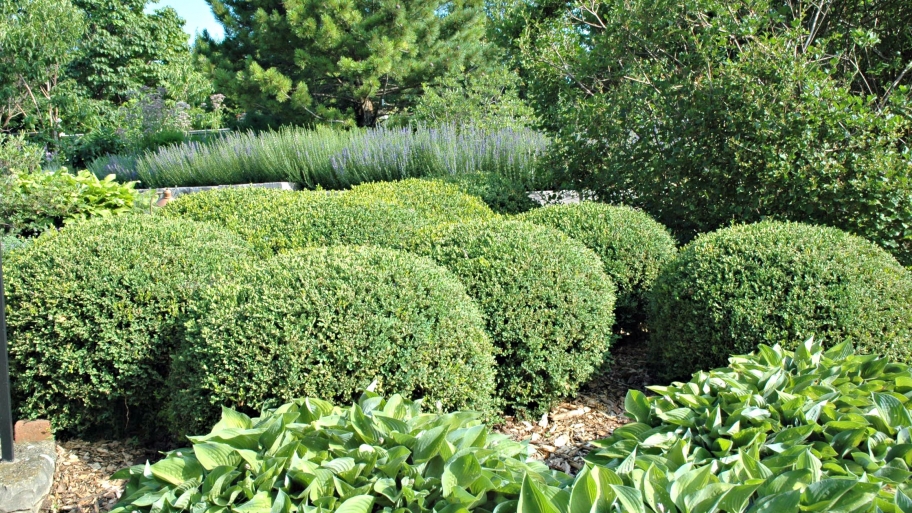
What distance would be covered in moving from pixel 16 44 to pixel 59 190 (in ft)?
47.5

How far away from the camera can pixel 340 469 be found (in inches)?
77.9

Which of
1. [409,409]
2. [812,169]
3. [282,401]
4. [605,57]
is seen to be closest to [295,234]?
[282,401]

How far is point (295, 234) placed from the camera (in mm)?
4582

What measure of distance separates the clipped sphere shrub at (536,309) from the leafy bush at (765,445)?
3.08 feet

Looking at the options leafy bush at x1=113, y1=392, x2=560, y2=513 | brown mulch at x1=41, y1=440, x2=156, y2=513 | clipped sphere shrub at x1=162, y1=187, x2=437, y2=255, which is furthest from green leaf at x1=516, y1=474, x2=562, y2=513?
clipped sphere shrub at x1=162, y1=187, x2=437, y2=255

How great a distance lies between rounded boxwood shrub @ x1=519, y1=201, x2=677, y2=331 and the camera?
455cm

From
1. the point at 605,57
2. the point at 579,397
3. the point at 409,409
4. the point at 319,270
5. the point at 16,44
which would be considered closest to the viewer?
the point at 409,409

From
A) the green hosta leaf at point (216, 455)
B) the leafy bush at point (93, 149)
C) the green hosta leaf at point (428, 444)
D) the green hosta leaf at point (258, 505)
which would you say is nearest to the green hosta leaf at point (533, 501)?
the green hosta leaf at point (428, 444)

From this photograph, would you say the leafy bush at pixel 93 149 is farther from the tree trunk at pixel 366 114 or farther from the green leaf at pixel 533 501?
the green leaf at pixel 533 501

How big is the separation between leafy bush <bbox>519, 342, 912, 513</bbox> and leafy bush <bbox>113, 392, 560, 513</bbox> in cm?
21

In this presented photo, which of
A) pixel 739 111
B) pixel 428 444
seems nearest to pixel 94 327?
pixel 428 444

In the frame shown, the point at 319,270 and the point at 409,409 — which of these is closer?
the point at 409,409

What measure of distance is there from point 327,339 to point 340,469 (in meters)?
0.94

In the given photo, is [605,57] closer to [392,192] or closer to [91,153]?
[392,192]
